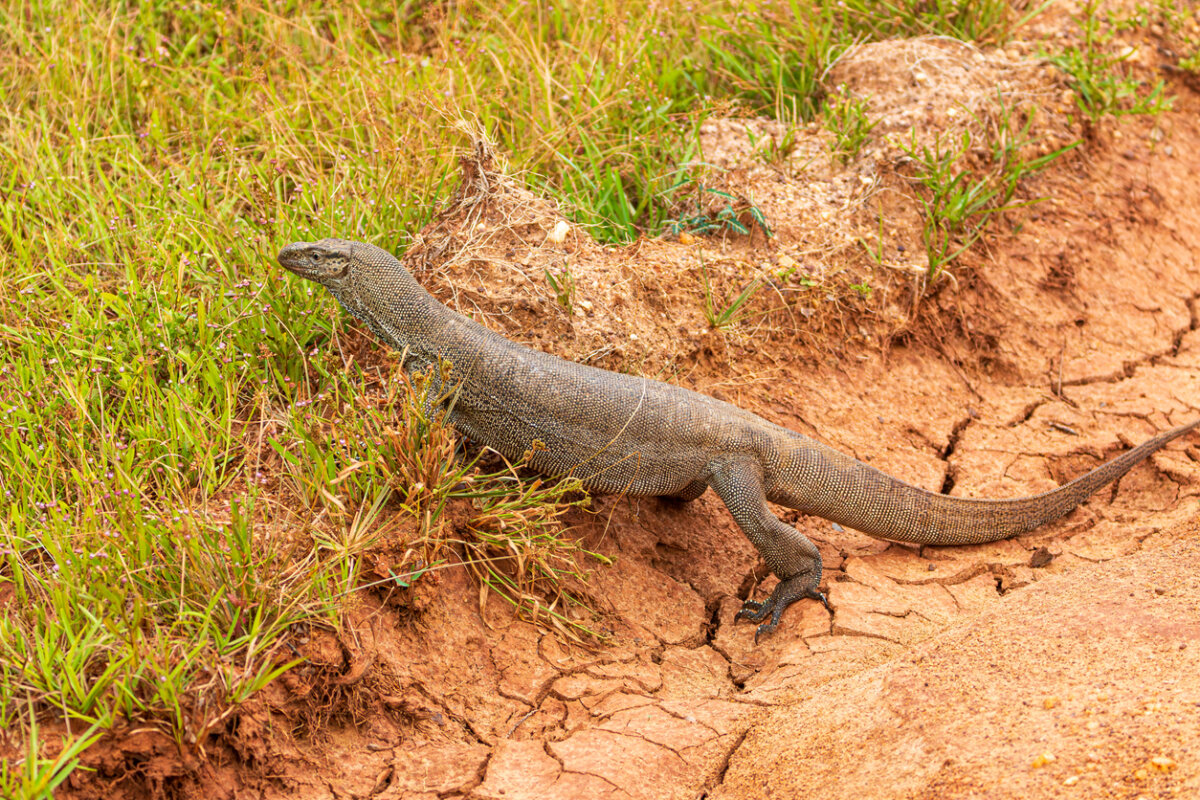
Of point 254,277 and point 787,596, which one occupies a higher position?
point 254,277

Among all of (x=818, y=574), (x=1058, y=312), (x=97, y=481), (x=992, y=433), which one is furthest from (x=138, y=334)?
(x=1058, y=312)

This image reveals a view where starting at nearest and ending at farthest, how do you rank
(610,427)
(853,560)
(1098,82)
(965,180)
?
(610,427) < (853,560) < (965,180) < (1098,82)

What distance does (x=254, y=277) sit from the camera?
173 inches

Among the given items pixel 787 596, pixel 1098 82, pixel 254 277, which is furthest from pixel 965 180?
pixel 254 277

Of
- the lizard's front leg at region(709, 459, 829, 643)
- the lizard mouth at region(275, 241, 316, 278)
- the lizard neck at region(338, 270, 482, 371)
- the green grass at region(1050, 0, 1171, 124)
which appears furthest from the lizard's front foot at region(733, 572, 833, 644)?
the green grass at region(1050, 0, 1171, 124)

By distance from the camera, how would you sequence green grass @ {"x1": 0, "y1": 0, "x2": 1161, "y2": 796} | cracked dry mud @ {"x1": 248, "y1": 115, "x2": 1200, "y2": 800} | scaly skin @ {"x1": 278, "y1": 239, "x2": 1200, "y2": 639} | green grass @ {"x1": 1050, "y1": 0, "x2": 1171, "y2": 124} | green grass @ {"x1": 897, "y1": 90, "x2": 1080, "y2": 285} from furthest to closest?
1. green grass @ {"x1": 1050, "y1": 0, "x2": 1171, "y2": 124}
2. green grass @ {"x1": 897, "y1": 90, "x2": 1080, "y2": 285}
3. scaly skin @ {"x1": 278, "y1": 239, "x2": 1200, "y2": 639}
4. green grass @ {"x1": 0, "y1": 0, "x2": 1161, "y2": 796}
5. cracked dry mud @ {"x1": 248, "y1": 115, "x2": 1200, "y2": 800}

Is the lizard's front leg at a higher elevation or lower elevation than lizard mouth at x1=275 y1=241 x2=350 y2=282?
lower

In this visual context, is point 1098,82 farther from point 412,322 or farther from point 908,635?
point 412,322

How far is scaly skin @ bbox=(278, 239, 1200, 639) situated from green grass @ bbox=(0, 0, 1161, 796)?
21 centimetres

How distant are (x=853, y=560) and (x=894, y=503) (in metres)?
0.32

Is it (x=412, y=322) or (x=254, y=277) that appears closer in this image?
(x=412, y=322)

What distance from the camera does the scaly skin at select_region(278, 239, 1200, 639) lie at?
3.86m

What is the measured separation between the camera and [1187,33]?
673 cm

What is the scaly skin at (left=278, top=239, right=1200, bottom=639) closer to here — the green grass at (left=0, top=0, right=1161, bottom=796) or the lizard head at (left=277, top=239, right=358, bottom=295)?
the lizard head at (left=277, top=239, right=358, bottom=295)
